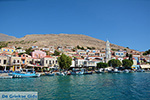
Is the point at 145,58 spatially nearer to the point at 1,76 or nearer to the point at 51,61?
the point at 51,61

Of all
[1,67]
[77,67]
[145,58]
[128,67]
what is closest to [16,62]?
[1,67]

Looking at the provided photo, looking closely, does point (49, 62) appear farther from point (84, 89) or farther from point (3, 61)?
point (84, 89)

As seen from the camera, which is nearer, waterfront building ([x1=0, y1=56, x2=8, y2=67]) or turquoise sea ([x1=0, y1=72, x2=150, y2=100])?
turquoise sea ([x1=0, y1=72, x2=150, y2=100])

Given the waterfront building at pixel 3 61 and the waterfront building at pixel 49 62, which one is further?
the waterfront building at pixel 49 62

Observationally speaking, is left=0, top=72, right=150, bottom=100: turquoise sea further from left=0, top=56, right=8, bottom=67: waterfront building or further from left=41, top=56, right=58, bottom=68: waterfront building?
left=41, top=56, right=58, bottom=68: waterfront building

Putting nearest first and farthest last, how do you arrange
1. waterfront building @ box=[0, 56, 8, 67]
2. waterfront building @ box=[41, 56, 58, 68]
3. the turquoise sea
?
the turquoise sea → waterfront building @ box=[0, 56, 8, 67] → waterfront building @ box=[41, 56, 58, 68]

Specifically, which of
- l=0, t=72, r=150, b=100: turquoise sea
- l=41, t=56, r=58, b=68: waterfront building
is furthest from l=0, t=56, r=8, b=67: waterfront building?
l=0, t=72, r=150, b=100: turquoise sea

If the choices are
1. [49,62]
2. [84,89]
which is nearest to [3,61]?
[49,62]

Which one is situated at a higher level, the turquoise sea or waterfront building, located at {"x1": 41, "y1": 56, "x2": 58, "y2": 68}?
waterfront building, located at {"x1": 41, "y1": 56, "x2": 58, "y2": 68}

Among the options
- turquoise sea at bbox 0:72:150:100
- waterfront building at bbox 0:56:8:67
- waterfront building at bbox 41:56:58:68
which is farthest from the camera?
waterfront building at bbox 41:56:58:68

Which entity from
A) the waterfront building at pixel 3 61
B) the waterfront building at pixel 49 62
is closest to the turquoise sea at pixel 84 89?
the waterfront building at pixel 3 61

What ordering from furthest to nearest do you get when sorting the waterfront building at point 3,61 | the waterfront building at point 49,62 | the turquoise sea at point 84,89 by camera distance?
the waterfront building at point 49,62 < the waterfront building at point 3,61 < the turquoise sea at point 84,89

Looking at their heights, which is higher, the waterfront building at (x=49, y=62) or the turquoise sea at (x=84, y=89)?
the waterfront building at (x=49, y=62)

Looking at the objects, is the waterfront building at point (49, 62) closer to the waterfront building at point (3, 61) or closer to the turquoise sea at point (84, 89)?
the waterfront building at point (3, 61)
